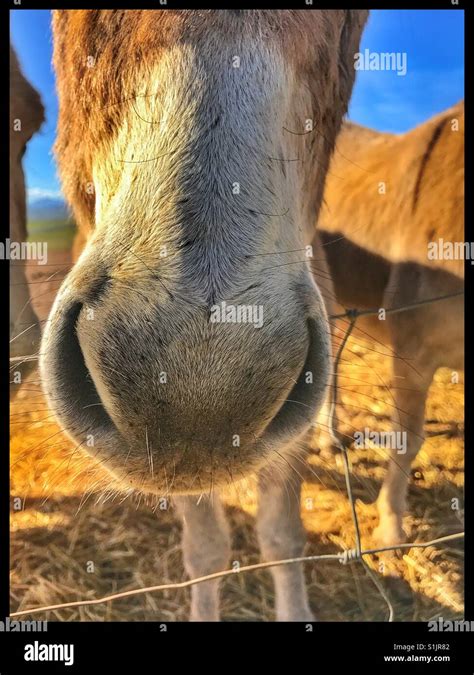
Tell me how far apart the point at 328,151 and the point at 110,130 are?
32.2 inches

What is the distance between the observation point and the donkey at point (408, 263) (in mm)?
2543

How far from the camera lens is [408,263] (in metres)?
2.68

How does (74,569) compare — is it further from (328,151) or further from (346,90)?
(346,90)

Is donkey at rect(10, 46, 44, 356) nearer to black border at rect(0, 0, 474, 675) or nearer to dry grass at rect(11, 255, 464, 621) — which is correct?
black border at rect(0, 0, 474, 675)

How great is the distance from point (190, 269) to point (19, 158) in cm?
150

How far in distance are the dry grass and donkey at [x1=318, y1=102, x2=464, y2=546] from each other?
0.63 feet

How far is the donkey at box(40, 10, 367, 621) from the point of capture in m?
0.94

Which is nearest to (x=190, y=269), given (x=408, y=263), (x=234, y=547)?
(x=408, y=263)

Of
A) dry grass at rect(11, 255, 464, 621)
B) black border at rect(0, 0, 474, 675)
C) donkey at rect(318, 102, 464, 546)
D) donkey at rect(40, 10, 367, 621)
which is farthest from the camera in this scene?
donkey at rect(318, 102, 464, 546)

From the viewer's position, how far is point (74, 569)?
2604 millimetres

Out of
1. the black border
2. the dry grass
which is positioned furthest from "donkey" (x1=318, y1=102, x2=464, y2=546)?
the black border

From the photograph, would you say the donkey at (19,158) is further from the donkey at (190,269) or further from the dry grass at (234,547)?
the donkey at (190,269)
